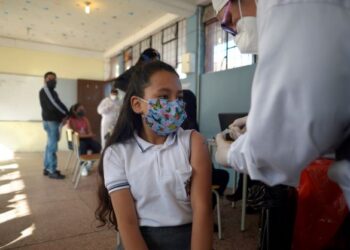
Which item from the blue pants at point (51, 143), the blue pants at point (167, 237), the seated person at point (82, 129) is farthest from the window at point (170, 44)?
the blue pants at point (167, 237)

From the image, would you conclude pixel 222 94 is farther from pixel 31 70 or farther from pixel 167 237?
pixel 31 70

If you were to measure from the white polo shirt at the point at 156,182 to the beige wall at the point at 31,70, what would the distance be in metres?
6.39

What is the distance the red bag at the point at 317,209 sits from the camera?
4.10 ft

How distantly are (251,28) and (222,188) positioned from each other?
151 cm

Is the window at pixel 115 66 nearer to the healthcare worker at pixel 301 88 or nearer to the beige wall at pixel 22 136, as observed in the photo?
the beige wall at pixel 22 136

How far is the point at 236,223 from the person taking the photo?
2256mm

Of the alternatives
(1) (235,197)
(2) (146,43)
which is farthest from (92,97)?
(1) (235,197)

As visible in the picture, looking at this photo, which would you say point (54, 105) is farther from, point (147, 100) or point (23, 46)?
point (23, 46)

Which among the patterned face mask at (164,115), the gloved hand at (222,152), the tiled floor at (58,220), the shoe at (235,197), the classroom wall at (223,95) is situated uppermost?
the classroom wall at (223,95)

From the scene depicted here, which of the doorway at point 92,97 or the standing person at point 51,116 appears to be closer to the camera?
the standing person at point 51,116

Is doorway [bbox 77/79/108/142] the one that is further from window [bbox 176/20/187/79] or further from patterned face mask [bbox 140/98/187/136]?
patterned face mask [bbox 140/98/187/136]

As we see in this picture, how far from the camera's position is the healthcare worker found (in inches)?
15.9

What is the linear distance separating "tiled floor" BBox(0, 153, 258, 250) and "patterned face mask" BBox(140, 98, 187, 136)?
3.98 ft

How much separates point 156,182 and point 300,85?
595mm
